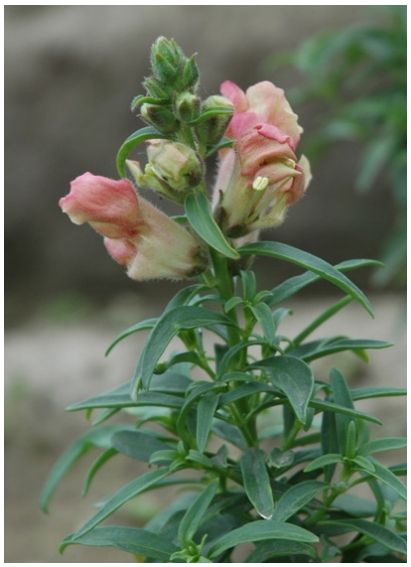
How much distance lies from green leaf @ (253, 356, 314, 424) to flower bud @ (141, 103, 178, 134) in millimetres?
265

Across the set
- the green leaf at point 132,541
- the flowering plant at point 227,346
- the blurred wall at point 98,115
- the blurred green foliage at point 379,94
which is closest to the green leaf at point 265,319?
the flowering plant at point 227,346

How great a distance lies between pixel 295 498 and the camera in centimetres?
81

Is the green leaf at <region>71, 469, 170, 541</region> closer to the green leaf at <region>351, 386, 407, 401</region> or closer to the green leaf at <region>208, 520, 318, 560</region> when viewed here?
the green leaf at <region>208, 520, 318, 560</region>

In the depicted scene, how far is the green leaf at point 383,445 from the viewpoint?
84 centimetres

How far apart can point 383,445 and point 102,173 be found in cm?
343

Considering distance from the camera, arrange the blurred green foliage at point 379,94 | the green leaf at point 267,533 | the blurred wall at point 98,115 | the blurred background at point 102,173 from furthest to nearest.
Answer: the blurred wall at point 98,115 → the blurred background at point 102,173 → the blurred green foliage at point 379,94 → the green leaf at point 267,533

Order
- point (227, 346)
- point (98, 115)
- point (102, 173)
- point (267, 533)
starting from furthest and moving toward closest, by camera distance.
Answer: point (98, 115) → point (102, 173) → point (227, 346) → point (267, 533)

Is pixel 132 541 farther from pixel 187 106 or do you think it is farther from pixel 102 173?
pixel 102 173

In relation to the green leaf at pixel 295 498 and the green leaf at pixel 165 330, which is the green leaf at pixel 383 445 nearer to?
the green leaf at pixel 295 498

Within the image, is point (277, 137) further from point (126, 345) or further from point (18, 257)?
point (18, 257)

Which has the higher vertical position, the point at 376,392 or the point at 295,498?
the point at 376,392

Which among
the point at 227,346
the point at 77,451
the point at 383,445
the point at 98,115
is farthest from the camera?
the point at 98,115

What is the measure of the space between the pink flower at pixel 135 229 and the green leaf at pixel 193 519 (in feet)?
0.78

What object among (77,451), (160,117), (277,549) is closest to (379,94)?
(77,451)
